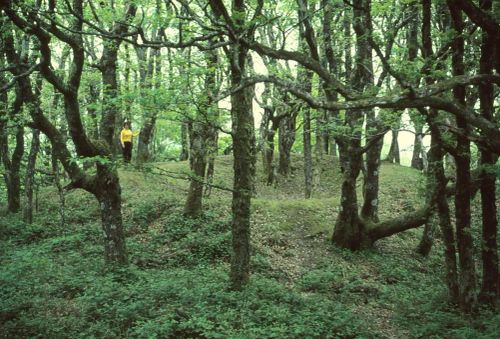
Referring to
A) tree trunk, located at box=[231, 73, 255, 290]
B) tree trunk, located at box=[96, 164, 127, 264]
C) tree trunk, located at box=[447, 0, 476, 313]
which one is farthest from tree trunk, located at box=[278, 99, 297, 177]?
tree trunk, located at box=[447, 0, 476, 313]

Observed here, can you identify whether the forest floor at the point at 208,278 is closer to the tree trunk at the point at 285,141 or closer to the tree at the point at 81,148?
the tree at the point at 81,148

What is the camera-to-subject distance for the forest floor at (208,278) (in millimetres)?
8336

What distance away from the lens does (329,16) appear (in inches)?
634

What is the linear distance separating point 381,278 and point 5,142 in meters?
16.3

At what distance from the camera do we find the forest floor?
834 centimetres

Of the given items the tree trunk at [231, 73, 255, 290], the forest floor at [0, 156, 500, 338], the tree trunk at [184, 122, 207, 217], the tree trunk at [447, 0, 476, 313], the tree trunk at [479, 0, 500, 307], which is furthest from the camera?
the tree trunk at [184, 122, 207, 217]

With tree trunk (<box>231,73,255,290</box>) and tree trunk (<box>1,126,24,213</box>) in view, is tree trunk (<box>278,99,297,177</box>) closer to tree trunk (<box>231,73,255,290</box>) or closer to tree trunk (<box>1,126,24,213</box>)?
tree trunk (<box>1,126,24,213</box>)

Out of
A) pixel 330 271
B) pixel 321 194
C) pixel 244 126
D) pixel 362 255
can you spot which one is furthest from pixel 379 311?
pixel 321 194

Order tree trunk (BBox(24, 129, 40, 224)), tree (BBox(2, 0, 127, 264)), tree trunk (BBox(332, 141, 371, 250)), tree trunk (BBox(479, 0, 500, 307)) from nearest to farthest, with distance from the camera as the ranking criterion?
tree trunk (BBox(479, 0, 500, 307))
tree (BBox(2, 0, 127, 264))
tree trunk (BBox(332, 141, 371, 250))
tree trunk (BBox(24, 129, 40, 224))

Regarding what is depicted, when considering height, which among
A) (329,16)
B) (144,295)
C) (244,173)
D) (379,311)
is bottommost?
(379,311)

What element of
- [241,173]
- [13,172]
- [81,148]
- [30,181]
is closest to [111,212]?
[81,148]

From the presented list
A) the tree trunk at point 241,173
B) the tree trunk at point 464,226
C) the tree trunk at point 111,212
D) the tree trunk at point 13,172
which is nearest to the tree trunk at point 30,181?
the tree trunk at point 13,172

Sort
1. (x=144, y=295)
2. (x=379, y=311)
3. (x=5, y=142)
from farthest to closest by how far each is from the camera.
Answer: (x=5, y=142), (x=379, y=311), (x=144, y=295)

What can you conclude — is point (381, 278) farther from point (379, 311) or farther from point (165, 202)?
point (165, 202)
